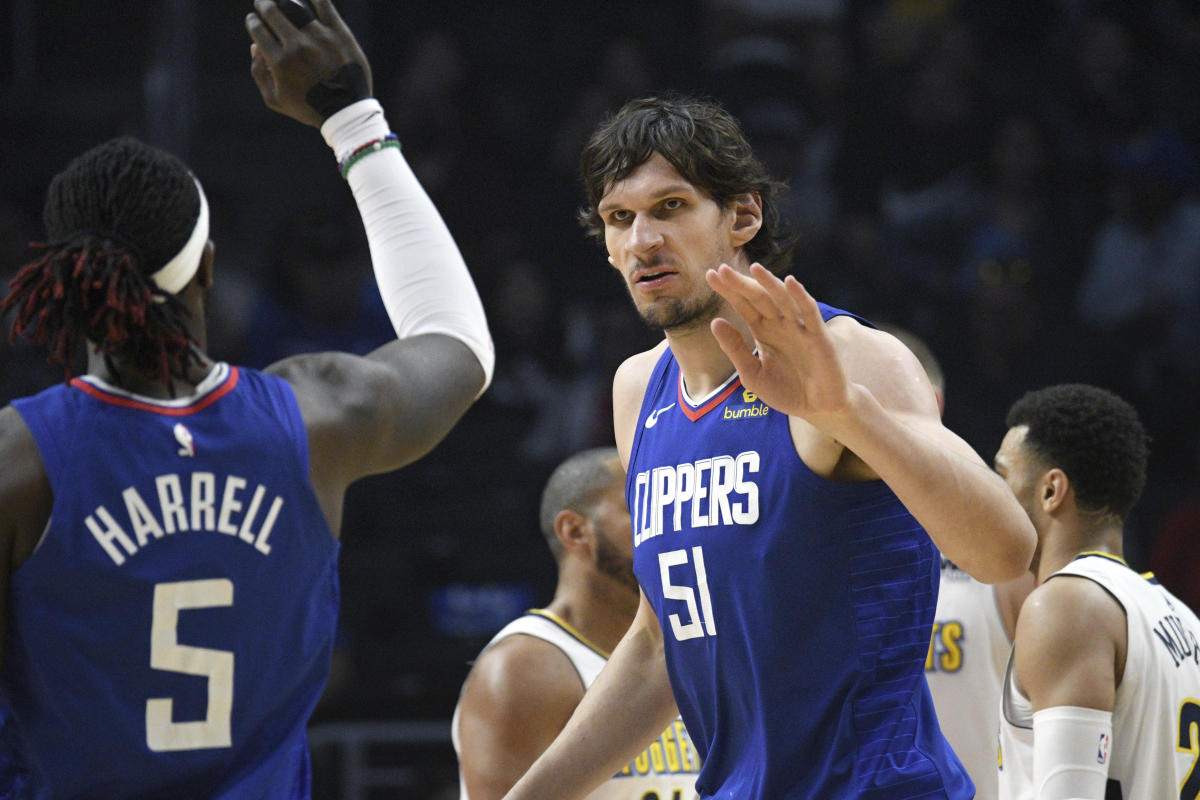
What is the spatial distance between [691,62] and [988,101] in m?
1.95

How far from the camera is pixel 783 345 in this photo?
246 cm

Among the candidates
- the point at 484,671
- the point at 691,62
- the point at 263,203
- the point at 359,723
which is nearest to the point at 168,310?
the point at 484,671

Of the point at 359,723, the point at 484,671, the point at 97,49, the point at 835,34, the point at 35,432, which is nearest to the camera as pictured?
the point at 35,432

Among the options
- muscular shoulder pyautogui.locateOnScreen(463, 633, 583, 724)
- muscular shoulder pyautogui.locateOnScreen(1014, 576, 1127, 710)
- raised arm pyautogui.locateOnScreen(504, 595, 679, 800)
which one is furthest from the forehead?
muscular shoulder pyautogui.locateOnScreen(463, 633, 583, 724)

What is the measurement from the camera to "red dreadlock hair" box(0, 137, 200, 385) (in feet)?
7.57

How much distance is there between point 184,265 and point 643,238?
109 centimetres

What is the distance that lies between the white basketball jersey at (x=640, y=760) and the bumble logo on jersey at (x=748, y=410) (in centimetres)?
165

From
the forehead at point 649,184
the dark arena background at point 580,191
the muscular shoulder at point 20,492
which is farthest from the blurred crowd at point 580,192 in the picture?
the muscular shoulder at point 20,492

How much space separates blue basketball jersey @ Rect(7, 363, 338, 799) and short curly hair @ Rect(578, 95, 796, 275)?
1155 millimetres

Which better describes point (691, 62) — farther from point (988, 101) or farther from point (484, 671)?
point (484, 671)

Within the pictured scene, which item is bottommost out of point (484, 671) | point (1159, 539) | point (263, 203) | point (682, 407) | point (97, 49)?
point (484, 671)

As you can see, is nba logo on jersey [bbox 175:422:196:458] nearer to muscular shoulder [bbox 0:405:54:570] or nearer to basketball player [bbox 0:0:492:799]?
basketball player [bbox 0:0:492:799]

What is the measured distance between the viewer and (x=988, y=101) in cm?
935

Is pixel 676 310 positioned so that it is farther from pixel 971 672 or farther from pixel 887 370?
pixel 971 672
